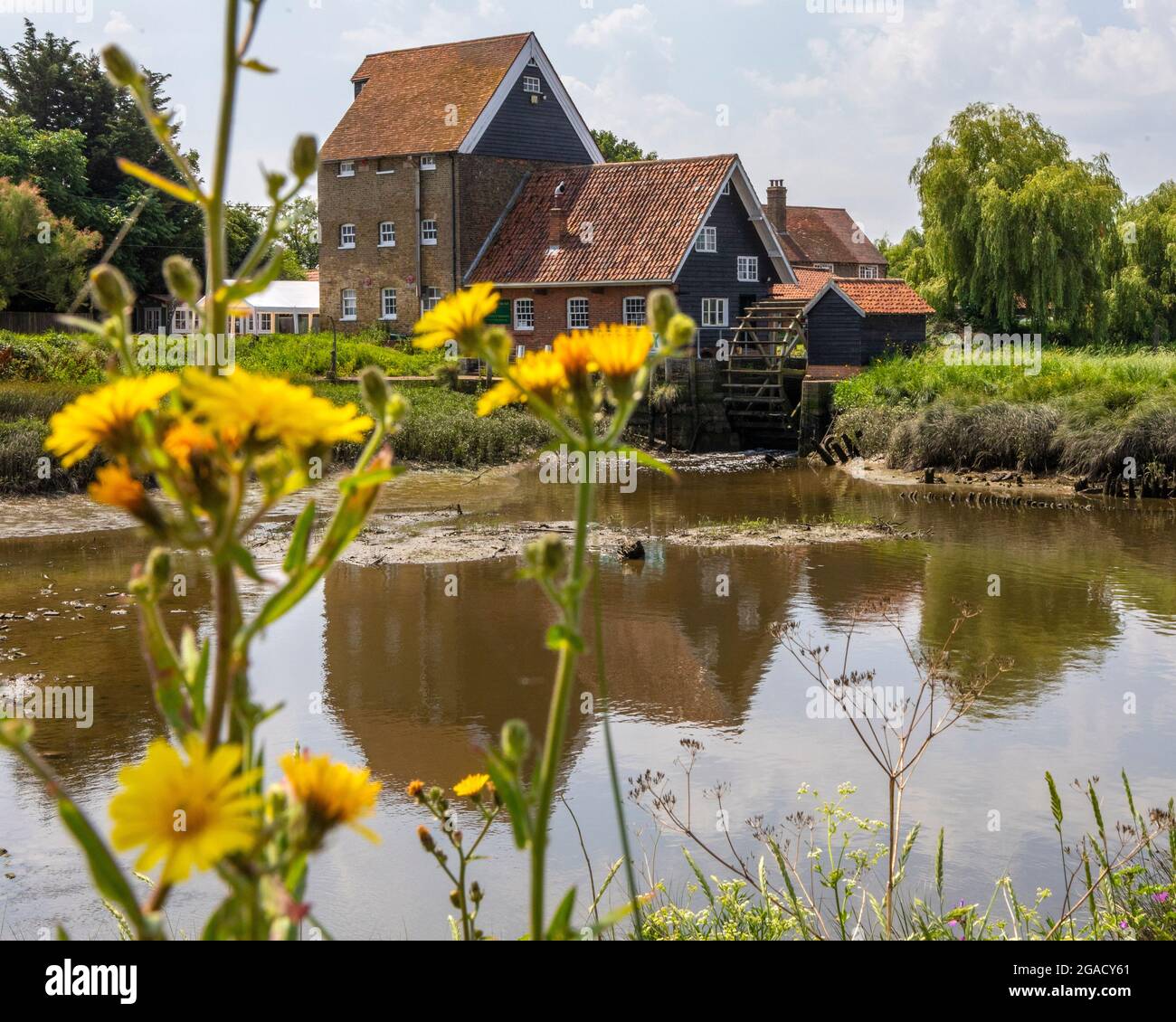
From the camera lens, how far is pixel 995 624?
13211mm

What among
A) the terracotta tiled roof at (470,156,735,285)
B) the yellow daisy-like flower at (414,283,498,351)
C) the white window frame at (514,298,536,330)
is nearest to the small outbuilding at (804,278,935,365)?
the terracotta tiled roof at (470,156,735,285)

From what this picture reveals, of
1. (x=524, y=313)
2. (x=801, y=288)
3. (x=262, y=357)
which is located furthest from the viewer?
(x=801, y=288)

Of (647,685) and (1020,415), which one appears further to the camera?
(1020,415)

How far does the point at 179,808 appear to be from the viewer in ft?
3.33

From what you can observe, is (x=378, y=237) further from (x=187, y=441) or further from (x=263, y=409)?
(x=263, y=409)

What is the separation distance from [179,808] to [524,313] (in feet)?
116

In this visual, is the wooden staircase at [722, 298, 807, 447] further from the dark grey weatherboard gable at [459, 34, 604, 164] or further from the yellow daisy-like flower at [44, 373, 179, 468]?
the yellow daisy-like flower at [44, 373, 179, 468]

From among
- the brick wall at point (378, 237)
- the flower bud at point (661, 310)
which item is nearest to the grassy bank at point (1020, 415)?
the brick wall at point (378, 237)

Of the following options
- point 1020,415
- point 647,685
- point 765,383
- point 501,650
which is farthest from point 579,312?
point 647,685

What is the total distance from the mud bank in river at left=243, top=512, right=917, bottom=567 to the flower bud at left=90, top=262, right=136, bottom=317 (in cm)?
1507

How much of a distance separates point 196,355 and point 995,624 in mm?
12702

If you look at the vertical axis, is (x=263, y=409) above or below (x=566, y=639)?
above

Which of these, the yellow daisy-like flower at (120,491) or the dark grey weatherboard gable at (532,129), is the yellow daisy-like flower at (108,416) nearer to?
the yellow daisy-like flower at (120,491)
